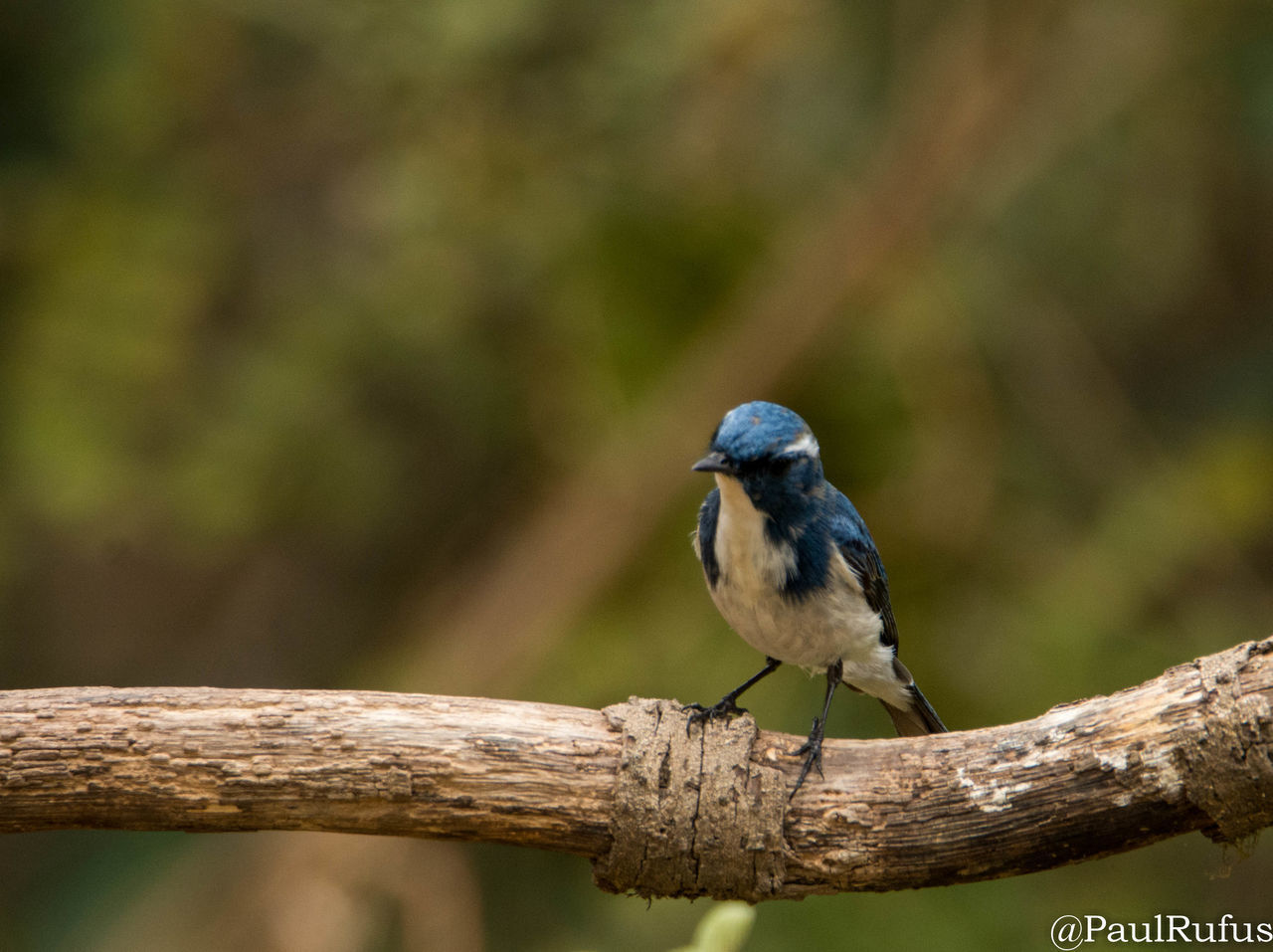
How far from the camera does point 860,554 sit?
4074 mm

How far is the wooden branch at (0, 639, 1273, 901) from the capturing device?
2.96 m

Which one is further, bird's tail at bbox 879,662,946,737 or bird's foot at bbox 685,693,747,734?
bird's tail at bbox 879,662,946,737

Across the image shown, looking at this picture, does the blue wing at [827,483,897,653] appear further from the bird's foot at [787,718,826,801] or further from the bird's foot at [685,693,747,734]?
the bird's foot at [787,718,826,801]

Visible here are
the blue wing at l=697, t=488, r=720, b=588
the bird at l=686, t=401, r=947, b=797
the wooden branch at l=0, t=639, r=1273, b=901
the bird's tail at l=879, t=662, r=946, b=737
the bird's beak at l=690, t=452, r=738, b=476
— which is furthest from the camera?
the bird's tail at l=879, t=662, r=946, b=737

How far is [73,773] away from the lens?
3.01 m

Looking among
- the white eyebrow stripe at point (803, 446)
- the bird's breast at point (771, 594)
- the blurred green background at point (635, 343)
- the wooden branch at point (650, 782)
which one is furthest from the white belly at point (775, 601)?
the blurred green background at point (635, 343)

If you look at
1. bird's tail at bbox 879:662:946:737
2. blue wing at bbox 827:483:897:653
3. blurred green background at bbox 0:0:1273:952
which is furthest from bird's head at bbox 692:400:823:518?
blurred green background at bbox 0:0:1273:952

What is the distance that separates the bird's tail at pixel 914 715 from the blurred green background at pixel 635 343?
1.06 meters

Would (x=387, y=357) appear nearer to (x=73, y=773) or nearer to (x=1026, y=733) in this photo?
(x=73, y=773)

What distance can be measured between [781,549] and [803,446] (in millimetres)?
321

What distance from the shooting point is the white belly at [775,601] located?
3.79m

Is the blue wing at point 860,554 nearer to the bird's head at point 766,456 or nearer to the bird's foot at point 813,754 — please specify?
the bird's head at point 766,456

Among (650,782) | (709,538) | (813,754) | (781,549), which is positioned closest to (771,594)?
(781,549)

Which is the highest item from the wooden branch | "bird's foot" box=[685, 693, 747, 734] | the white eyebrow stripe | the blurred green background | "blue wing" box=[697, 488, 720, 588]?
the blurred green background
